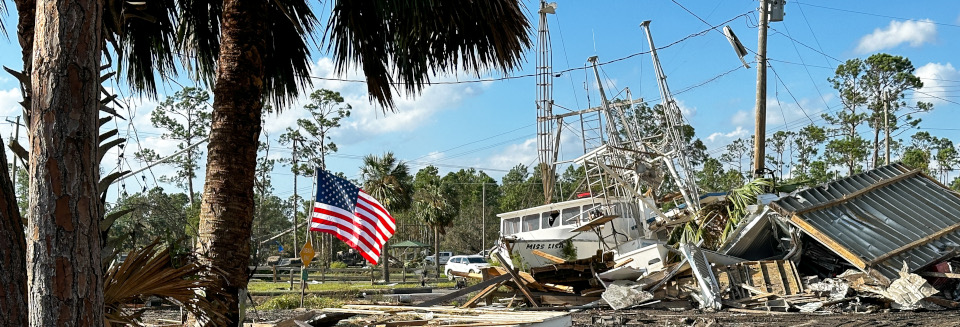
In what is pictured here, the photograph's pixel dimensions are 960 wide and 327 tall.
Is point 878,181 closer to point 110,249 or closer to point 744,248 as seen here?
point 744,248

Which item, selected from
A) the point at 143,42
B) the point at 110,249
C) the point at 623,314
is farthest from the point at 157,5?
the point at 623,314

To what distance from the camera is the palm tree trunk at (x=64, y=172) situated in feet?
10.2

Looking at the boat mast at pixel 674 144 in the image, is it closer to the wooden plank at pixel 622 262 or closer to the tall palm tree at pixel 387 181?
the wooden plank at pixel 622 262

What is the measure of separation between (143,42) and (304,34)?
1.39m

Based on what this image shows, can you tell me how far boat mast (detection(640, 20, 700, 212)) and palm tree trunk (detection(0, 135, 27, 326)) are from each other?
55.1 feet

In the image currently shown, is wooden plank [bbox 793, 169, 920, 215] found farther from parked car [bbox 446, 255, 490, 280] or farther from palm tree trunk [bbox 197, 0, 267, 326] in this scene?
parked car [bbox 446, 255, 490, 280]

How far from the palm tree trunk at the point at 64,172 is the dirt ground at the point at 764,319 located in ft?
→ 28.2

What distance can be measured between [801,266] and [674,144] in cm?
614

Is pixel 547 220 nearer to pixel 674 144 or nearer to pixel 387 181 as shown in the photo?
pixel 674 144

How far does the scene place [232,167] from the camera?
19.1 feet

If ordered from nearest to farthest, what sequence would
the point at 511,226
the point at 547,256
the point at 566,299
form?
1. the point at 566,299
2. the point at 547,256
3. the point at 511,226

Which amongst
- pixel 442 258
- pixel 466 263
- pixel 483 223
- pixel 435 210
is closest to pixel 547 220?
pixel 466 263

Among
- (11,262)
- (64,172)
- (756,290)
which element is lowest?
(756,290)

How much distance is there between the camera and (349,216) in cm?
1152
